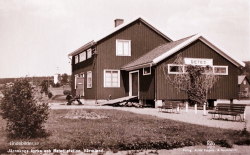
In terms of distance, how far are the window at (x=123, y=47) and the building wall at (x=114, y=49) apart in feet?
0.89

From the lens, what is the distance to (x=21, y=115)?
7945 mm

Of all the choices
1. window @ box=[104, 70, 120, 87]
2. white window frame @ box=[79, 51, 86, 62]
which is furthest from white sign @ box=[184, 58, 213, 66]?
white window frame @ box=[79, 51, 86, 62]

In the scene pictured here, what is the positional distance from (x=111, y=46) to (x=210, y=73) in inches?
331

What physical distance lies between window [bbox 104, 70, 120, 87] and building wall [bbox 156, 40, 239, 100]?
5.40m

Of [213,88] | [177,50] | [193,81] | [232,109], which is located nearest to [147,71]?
[177,50]

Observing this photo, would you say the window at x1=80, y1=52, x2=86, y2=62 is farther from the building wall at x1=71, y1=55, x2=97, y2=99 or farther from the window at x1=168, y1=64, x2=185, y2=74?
the window at x1=168, y1=64, x2=185, y2=74

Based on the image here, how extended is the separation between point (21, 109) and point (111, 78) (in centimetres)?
1611

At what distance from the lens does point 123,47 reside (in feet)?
79.8

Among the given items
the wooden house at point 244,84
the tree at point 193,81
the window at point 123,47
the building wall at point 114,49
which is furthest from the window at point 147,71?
the wooden house at point 244,84

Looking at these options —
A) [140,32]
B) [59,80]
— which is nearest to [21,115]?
[140,32]

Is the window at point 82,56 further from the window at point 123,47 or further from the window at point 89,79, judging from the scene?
the window at point 123,47

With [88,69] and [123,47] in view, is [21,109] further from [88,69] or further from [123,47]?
[88,69]

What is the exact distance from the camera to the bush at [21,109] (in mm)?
7863

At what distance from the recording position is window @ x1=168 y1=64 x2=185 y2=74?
19.8 meters
